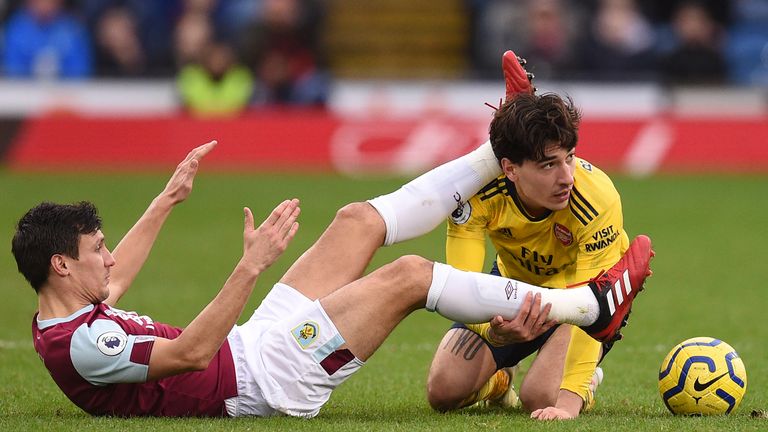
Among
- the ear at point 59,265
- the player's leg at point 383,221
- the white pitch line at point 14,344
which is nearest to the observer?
the ear at point 59,265

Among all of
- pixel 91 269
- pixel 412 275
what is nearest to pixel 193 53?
pixel 91 269

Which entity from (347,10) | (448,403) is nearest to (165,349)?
(448,403)

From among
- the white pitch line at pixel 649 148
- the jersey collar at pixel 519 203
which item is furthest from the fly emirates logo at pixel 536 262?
the white pitch line at pixel 649 148

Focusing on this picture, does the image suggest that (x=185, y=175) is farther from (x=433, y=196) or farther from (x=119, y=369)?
(x=119, y=369)

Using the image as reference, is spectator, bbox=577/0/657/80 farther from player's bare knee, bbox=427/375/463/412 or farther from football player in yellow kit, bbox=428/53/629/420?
player's bare knee, bbox=427/375/463/412

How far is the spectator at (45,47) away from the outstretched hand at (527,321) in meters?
14.9

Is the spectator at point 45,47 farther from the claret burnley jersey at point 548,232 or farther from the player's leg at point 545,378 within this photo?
the player's leg at point 545,378

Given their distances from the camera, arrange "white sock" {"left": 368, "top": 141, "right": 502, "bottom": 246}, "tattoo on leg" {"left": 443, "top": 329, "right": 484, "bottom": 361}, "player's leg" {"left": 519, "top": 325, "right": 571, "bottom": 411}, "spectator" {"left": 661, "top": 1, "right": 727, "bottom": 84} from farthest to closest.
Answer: "spectator" {"left": 661, "top": 1, "right": 727, "bottom": 84}, "tattoo on leg" {"left": 443, "top": 329, "right": 484, "bottom": 361}, "player's leg" {"left": 519, "top": 325, "right": 571, "bottom": 411}, "white sock" {"left": 368, "top": 141, "right": 502, "bottom": 246}

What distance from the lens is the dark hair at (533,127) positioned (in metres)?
6.08

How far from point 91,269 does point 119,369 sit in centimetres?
46

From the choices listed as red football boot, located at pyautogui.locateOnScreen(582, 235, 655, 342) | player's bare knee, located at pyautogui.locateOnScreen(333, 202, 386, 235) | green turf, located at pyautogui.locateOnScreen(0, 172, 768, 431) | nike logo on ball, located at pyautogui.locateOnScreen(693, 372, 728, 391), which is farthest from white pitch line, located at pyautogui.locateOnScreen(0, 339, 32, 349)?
nike logo on ball, located at pyautogui.locateOnScreen(693, 372, 728, 391)

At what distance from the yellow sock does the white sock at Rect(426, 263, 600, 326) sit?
3.19 feet

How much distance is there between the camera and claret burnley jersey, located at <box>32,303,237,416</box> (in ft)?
18.0

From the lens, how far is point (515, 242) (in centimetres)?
661
